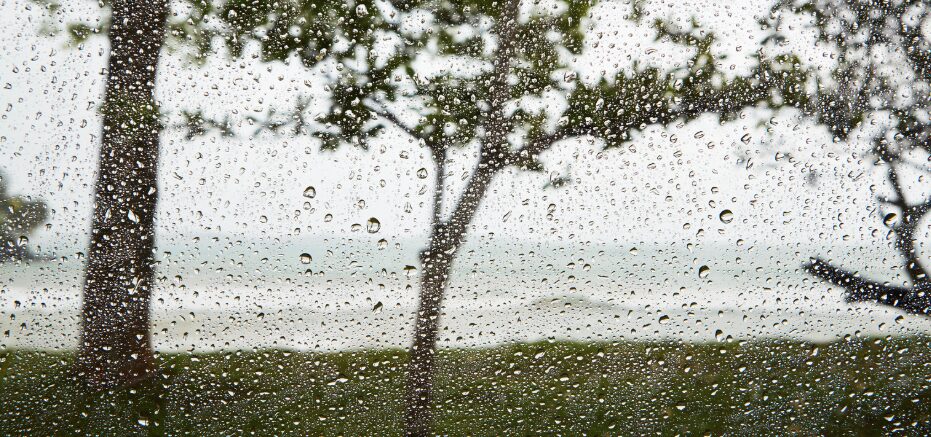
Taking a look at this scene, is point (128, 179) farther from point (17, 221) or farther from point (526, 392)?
point (526, 392)

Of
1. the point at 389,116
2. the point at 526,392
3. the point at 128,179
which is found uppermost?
the point at 389,116

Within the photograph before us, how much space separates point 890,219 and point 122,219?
1.22 metres

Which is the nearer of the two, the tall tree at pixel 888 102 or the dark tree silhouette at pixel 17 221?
the dark tree silhouette at pixel 17 221

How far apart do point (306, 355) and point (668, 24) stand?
0.76 meters

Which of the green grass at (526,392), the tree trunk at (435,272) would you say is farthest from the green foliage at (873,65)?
the tree trunk at (435,272)

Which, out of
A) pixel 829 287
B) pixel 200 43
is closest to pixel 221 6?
pixel 200 43

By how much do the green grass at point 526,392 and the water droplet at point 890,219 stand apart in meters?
0.20

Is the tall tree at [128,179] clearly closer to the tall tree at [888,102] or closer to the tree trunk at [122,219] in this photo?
the tree trunk at [122,219]

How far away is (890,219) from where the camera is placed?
35.3 inches

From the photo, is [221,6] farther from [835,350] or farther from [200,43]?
[835,350]

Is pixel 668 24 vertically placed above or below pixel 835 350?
above

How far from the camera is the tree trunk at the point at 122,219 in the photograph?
0.77 metres

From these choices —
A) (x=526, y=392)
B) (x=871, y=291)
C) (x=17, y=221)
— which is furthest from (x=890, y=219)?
(x=17, y=221)

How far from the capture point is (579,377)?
0.85 metres
